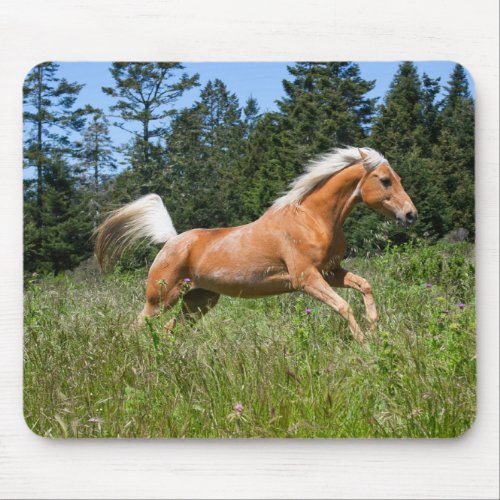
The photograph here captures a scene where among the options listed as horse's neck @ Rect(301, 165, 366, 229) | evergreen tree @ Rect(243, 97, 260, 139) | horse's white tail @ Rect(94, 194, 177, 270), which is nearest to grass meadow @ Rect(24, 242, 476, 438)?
horse's white tail @ Rect(94, 194, 177, 270)

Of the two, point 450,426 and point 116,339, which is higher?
point 116,339

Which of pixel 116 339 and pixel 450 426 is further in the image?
pixel 116 339

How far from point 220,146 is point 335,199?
22.3 inches

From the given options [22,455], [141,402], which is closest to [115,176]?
[141,402]

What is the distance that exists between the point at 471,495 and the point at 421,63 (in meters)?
1.85

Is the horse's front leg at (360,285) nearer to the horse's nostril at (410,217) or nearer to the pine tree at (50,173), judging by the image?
the horse's nostril at (410,217)

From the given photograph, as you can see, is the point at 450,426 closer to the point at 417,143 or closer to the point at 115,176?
the point at 417,143

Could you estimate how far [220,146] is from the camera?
3.61 m

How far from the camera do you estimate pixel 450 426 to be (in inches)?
134

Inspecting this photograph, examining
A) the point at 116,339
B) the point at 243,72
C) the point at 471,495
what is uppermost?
the point at 243,72

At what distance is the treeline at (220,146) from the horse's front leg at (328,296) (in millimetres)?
Answer: 215

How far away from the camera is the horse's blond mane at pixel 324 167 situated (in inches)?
140

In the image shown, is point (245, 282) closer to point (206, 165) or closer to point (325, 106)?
point (206, 165)

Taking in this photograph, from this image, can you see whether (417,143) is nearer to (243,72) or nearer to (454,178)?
(454,178)
